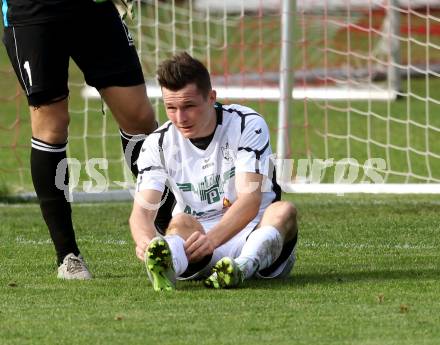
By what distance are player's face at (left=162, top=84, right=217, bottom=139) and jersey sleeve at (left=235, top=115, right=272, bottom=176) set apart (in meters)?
0.21

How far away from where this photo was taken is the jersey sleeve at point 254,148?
5.25 meters

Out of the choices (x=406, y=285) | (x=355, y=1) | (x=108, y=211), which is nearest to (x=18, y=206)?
(x=108, y=211)

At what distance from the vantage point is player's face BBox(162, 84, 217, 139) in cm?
514

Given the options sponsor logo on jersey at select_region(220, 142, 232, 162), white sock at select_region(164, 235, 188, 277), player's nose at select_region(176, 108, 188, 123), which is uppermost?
player's nose at select_region(176, 108, 188, 123)

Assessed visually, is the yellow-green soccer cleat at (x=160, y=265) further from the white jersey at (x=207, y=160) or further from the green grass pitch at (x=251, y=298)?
the white jersey at (x=207, y=160)

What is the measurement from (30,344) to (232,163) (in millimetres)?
1574

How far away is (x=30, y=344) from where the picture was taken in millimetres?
4086

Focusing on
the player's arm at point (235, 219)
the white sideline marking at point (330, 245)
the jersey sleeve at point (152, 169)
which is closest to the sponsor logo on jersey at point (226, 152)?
the player's arm at point (235, 219)

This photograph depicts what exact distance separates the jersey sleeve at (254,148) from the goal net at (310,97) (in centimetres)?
332


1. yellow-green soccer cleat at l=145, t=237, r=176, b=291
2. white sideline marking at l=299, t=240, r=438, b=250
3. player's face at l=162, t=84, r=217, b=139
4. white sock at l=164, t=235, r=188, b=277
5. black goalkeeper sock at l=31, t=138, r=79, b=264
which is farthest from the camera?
white sideline marking at l=299, t=240, r=438, b=250

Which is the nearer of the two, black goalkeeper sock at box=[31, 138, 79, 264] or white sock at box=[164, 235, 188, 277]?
white sock at box=[164, 235, 188, 277]

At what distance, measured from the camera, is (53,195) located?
5613 millimetres

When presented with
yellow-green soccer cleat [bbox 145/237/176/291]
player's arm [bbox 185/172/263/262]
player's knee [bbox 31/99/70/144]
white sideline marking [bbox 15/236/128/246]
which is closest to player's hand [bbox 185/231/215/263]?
player's arm [bbox 185/172/263/262]

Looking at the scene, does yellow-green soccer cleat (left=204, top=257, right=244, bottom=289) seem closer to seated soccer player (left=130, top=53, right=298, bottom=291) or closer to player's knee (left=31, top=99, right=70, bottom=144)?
seated soccer player (left=130, top=53, right=298, bottom=291)
